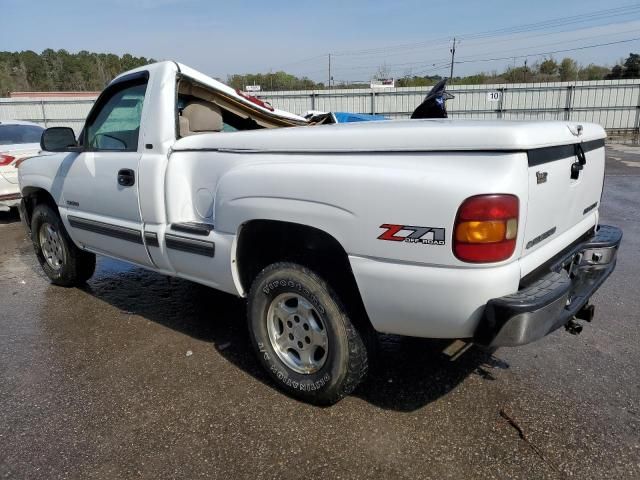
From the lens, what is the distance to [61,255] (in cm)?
472

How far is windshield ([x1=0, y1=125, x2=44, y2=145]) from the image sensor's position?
26.8 ft

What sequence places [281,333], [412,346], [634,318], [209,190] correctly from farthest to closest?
[634,318], [412,346], [209,190], [281,333]

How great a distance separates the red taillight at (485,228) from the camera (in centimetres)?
196

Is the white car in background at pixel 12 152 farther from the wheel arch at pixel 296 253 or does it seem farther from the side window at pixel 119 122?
the wheel arch at pixel 296 253

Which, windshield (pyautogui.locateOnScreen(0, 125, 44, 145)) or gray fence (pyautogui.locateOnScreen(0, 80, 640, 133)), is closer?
windshield (pyautogui.locateOnScreen(0, 125, 44, 145))

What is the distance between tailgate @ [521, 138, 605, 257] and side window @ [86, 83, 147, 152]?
8.76 ft

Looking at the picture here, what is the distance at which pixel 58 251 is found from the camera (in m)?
4.77

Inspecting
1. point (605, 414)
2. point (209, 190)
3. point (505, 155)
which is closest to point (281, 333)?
point (209, 190)

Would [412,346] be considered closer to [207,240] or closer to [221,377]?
[221,377]

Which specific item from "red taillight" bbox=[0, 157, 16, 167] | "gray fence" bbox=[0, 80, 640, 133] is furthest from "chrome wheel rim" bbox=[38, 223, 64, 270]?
"gray fence" bbox=[0, 80, 640, 133]

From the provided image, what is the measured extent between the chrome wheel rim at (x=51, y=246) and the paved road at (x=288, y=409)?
885mm

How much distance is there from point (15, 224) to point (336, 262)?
7.73m

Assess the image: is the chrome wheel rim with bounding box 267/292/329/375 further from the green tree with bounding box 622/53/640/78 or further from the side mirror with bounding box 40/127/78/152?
the green tree with bounding box 622/53/640/78

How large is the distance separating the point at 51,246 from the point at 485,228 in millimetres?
4444
